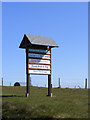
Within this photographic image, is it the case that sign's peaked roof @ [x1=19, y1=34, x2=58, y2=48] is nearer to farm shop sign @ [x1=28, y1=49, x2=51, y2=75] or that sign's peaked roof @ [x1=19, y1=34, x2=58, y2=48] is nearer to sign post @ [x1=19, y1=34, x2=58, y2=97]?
sign post @ [x1=19, y1=34, x2=58, y2=97]

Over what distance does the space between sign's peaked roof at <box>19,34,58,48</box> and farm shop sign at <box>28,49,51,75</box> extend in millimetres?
738

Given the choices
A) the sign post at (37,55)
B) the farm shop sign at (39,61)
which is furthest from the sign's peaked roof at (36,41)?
the farm shop sign at (39,61)

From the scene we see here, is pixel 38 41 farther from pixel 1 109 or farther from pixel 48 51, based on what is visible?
pixel 1 109

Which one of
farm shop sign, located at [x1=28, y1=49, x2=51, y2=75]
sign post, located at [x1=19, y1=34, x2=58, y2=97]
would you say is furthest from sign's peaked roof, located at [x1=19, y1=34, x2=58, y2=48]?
farm shop sign, located at [x1=28, y1=49, x2=51, y2=75]

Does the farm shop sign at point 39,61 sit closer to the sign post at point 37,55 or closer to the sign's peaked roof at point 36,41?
the sign post at point 37,55

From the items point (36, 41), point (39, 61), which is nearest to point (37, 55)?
point (39, 61)

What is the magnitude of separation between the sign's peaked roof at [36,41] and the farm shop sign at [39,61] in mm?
738

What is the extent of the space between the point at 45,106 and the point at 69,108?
1.52m

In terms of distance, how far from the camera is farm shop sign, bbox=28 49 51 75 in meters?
19.7

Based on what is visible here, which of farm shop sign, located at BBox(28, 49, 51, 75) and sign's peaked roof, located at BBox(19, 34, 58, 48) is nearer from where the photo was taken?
farm shop sign, located at BBox(28, 49, 51, 75)

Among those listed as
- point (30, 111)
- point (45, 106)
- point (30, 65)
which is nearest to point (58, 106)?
point (45, 106)

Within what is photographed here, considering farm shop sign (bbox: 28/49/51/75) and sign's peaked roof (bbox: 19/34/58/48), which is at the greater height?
sign's peaked roof (bbox: 19/34/58/48)

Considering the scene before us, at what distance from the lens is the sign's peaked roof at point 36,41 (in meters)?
19.9

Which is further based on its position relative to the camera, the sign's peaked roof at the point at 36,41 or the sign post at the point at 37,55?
the sign's peaked roof at the point at 36,41
